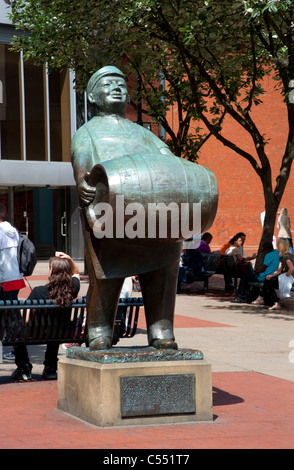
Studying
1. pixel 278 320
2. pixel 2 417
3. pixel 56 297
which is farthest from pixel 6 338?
pixel 278 320

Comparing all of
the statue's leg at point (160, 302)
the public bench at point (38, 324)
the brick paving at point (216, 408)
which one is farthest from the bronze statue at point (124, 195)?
the public bench at point (38, 324)

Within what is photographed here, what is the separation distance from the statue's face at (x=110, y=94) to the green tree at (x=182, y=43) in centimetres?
590

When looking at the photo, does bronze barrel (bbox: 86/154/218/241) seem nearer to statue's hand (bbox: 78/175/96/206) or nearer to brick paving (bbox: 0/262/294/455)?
statue's hand (bbox: 78/175/96/206)

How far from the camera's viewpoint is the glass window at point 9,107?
85.7ft

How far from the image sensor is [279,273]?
13.8 metres

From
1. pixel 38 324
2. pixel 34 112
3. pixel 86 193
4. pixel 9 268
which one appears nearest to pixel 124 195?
pixel 86 193

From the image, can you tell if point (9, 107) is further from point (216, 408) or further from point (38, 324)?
point (216, 408)

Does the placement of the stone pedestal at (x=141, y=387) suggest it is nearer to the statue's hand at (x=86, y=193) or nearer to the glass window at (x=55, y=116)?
the statue's hand at (x=86, y=193)

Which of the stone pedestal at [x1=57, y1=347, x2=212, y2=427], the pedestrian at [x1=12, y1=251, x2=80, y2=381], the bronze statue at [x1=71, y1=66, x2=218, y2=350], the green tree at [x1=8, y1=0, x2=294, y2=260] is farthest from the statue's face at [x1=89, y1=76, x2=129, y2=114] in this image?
the green tree at [x1=8, y1=0, x2=294, y2=260]

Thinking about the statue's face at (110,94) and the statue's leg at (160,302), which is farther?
the statue's face at (110,94)

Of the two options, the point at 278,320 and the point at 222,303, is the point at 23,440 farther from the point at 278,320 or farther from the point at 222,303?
the point at 222,303

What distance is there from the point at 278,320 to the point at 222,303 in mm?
2694

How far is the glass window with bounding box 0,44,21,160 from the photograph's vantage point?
26125mm

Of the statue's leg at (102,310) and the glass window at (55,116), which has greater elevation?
the glass window at (55,116)
